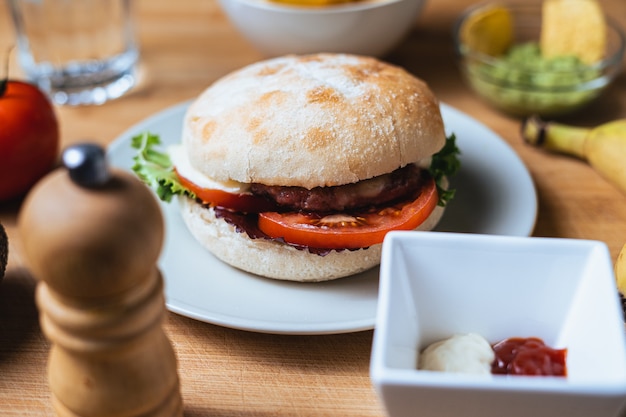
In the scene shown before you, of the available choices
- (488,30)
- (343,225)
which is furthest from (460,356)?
(488,30)

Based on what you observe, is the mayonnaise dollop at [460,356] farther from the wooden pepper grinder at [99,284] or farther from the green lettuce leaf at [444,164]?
the green lettuce leaf at [444,164]

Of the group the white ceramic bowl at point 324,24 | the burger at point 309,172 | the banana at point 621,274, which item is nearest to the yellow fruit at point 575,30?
the white ceramic bowl at point 324,24

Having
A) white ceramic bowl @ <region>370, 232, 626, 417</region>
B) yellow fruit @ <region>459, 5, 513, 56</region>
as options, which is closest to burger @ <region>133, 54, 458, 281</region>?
white ceramic bowl @ <region>370, 232, 626, 417</region>

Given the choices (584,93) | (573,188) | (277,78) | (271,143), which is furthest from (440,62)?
(271,143)

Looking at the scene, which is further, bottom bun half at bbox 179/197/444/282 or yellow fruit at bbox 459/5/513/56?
yellow fruit at bbox 459/5/513/56

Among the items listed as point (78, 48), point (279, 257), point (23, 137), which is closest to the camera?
point (279, 257)

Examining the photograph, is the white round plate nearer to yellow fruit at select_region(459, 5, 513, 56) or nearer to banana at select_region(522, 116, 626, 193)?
banana at select_region(522, 116, 626, 193)

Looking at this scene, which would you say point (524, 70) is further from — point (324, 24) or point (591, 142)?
point (324, 24)
